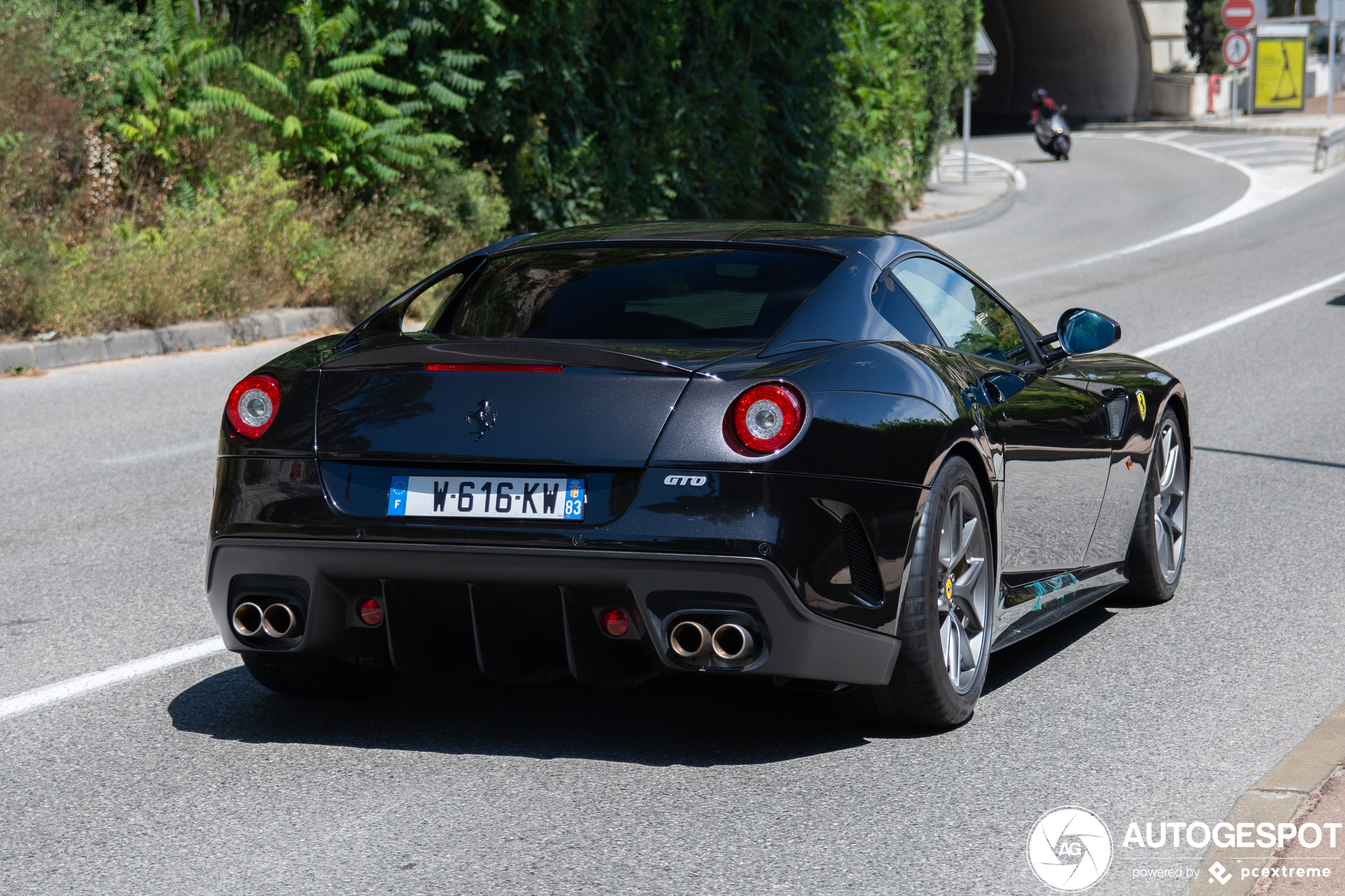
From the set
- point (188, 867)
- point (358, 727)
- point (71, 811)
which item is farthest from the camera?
point (358, 727)

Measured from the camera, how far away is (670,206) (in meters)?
21.1

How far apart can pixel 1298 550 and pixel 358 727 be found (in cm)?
417

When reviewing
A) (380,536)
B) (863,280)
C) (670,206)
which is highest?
(863,280)

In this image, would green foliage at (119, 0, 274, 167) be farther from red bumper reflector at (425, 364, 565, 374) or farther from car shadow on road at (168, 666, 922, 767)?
red bumper reflector at (425, 364, 565, 374)

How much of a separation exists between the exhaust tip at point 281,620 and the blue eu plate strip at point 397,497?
0.40 metres

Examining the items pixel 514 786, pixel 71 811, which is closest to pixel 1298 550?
pixel 514 786

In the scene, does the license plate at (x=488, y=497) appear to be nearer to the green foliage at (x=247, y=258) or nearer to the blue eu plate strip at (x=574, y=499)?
the blue eu plate strip at (x=574, y=499)

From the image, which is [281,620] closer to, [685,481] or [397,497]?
[397,497]

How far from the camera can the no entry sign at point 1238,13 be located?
4934 centimetres

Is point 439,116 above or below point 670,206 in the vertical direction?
above

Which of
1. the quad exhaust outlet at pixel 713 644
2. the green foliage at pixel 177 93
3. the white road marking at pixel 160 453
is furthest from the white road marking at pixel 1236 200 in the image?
the quad exhaust outlet at pixel 713 644

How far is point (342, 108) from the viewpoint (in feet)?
52.4

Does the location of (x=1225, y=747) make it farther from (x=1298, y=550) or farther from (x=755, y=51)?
(x=755, y=51)

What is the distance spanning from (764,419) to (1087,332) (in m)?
1.90
